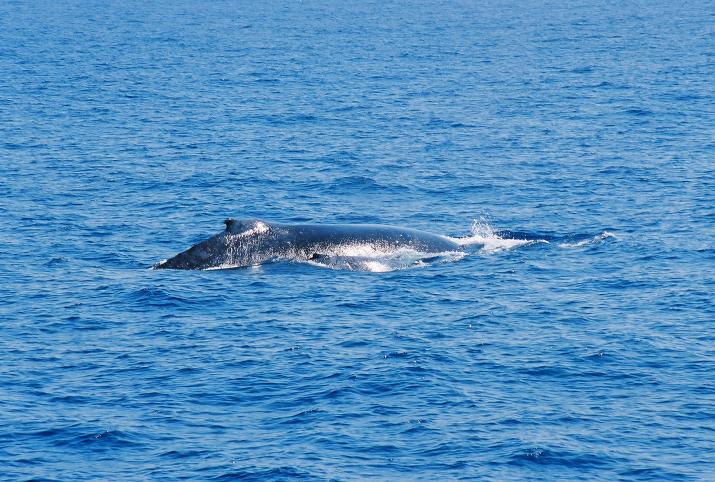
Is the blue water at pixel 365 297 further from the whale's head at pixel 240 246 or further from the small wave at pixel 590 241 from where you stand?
the whale's head at pixel 240 246

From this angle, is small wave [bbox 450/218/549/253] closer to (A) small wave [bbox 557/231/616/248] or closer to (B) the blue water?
(B) the blue water

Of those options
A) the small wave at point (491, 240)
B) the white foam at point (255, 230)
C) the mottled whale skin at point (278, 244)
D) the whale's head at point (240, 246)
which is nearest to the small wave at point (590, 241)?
the small wave at point (491, 240)

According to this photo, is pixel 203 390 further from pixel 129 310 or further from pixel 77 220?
pixel 77 220

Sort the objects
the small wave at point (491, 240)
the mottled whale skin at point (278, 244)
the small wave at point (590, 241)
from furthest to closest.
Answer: the small wave at point (590, 241)
the small wave at point (491, 240)
the mottled whale skin at point (278, 244)

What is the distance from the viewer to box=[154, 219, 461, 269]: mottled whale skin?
48.5 meters

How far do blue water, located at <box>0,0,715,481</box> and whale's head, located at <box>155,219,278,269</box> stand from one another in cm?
68

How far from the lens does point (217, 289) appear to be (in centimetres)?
4653

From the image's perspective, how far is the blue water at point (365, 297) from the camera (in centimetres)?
3375

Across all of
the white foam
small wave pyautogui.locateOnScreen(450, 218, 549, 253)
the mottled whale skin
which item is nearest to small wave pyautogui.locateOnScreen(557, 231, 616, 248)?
small wave pyautogui.locateOnScreen(450, 218, 549, 253)

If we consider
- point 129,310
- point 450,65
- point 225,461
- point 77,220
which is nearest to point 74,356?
point 129,310

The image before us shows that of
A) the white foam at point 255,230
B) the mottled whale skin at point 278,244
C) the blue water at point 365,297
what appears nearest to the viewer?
the blue water at point 365,297

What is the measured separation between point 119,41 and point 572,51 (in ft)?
194

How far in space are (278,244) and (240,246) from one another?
56.8 inches

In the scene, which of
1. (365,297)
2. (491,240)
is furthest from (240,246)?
(491,240)
